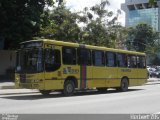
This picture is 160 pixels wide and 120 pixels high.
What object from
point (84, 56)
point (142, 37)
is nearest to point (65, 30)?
point (84, 56)

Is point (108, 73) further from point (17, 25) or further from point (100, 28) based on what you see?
point (100, 28)

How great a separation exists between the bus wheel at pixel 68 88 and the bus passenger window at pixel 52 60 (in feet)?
4.64

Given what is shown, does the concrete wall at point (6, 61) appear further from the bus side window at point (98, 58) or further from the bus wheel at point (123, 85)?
the bus side window at point (98, 58)

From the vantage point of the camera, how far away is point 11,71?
3838cm

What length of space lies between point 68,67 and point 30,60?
2.31 m

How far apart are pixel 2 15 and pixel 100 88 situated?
1317 cm

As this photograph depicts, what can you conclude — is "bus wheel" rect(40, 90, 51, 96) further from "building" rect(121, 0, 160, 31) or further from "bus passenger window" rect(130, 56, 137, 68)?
"building" rect(121, 0, 160, 31)

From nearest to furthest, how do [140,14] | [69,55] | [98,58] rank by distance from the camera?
[69,55] < [98,58] < [140,14]

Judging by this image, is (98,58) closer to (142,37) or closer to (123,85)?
(123,85)

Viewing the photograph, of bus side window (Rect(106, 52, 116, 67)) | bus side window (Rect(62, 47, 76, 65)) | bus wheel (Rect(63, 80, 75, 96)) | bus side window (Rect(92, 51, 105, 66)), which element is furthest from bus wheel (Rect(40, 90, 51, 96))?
bus side window (Rect(106, 52, 116, 67))

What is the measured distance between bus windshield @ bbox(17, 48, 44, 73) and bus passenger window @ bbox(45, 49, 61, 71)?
0.35 metres

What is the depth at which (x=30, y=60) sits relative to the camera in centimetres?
2095

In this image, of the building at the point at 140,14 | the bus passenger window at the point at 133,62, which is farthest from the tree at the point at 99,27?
the building at the point at 140,14

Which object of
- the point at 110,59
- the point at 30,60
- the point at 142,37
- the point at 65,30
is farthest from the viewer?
the point at 142,37
